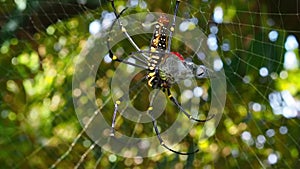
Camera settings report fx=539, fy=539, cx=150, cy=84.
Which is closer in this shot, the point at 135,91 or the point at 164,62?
the point at 164,62

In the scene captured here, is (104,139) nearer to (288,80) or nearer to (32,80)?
(32,80)

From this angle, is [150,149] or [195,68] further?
[150,149]

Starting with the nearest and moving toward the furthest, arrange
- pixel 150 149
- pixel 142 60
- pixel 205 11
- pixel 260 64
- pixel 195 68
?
pixel 195 68, pixel 142 60, pixel 205 11, pixel 260 64, pixel 150 149

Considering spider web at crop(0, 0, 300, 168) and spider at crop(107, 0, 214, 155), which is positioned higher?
spider web at crop(0, 0, 300, 168)

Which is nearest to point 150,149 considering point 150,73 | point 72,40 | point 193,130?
point 193,130

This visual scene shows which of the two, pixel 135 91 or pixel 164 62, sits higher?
pixel 135 91

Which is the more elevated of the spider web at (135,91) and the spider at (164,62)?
the spider web at (135,91)

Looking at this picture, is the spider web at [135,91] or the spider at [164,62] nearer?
the spider at [164,62]

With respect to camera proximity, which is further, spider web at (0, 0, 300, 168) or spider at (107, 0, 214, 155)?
spider web at (0, 0, 300, 168)
